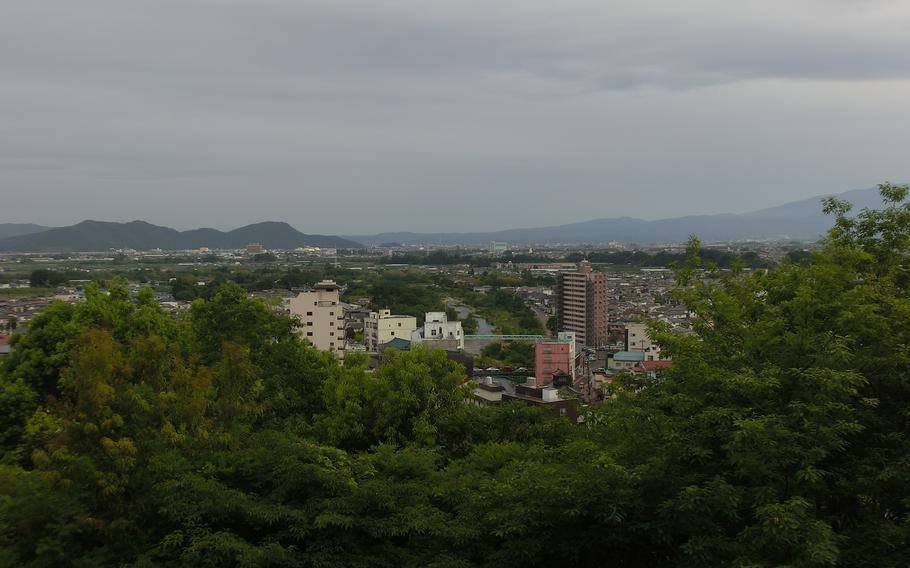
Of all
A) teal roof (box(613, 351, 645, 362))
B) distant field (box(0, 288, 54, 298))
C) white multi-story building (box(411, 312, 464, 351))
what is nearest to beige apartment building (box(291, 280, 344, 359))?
white multi-story building (box(411, 312, 464, 351))

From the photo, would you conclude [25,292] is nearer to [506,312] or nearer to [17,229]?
[506,312]

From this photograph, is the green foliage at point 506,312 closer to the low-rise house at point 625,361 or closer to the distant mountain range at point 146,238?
the low-rise house at point 625,361

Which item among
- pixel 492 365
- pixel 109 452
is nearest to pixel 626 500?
pixel 109 452

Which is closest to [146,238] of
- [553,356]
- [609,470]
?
[553,356]

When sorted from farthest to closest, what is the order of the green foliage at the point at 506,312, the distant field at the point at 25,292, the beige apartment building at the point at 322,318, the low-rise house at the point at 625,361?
the distant field at the point at 25,292 < the green foliage at the point at 506,312 < the beige apartment building at the point at 322,318 < the low-rise house at the point at 625,361

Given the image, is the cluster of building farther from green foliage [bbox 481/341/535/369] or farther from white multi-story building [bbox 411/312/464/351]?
green foliage [bbox 481/341/535/369]

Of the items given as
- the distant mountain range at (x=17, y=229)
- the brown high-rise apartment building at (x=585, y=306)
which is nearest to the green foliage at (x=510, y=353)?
the brown high-rise apartment building at (x=585, y=306)

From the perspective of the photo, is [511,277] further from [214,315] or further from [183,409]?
[183,409]
